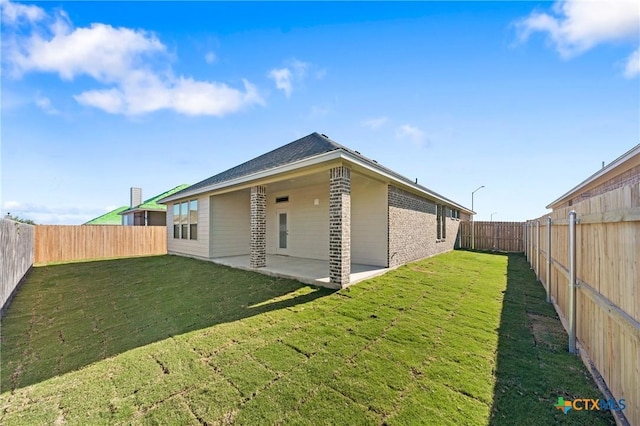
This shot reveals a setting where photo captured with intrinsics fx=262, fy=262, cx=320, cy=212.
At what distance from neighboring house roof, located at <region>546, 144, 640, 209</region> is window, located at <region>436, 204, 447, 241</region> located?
205 inches

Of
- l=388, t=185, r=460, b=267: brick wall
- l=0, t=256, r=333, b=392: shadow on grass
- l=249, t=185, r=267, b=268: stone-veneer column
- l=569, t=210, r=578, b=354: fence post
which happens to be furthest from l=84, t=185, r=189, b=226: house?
l=569, t=210, r=578, b=354: fence post

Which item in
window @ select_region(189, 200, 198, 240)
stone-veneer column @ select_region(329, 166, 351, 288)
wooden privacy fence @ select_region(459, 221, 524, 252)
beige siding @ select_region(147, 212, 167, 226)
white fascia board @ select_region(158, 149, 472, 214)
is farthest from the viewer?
beige siding @ select_region(147, 212, 167, 226)

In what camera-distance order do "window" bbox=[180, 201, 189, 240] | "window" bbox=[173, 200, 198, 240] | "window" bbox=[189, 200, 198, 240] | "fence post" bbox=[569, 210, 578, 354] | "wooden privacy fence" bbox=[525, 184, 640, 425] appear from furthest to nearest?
"window" bbox=[180, 201, 189, 240], "window" bbox=[173, 200, 198, 240], "window" bbox=[189, 200, 198, 240], "fence post" bbox=[569, 210, 578, 354], "wooden privacy fence" bbox=[525, 184, 640, 425]

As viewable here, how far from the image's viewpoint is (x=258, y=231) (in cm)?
835

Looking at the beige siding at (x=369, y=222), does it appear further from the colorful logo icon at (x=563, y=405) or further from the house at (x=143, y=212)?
the house at (x=143, y=212)

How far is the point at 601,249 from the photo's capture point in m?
2.69

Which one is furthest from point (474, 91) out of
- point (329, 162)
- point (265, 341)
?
point (265, 341)

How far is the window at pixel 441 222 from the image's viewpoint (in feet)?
43.4

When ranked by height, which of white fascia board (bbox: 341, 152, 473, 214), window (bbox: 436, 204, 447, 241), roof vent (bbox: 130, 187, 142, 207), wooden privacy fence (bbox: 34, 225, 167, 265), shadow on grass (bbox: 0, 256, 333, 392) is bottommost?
shadow on grass (bbox: 0, 256, 333, 392)

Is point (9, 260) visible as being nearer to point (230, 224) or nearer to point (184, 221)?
point (230, 224)

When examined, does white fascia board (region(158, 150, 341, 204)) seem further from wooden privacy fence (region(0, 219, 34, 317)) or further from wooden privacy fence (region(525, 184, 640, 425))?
wooden privacy fence (region(0, 219, 34, 317))

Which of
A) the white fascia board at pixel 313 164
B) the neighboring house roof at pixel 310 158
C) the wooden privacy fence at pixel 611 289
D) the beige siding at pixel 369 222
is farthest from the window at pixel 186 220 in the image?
the wooden privacy fence at pixel 611 289

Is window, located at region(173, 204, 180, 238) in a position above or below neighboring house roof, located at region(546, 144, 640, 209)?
below

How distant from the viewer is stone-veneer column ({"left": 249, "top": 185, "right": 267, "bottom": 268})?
8.30 meters
